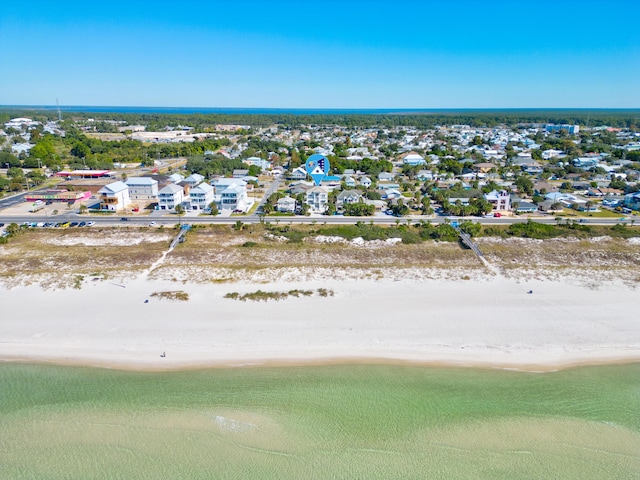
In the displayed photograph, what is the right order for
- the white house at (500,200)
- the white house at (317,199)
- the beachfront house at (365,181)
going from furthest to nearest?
the beachfront house at (365,181), the white house at (317,199), the white house at (500,200)

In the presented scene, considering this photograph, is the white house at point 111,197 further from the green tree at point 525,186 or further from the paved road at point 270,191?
the green tree at point 525,186

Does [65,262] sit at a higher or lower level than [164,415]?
higher

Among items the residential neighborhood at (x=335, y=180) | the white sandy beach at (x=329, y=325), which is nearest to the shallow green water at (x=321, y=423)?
the white sandy beach at (x=329, y=325)

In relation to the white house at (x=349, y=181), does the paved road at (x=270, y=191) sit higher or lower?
lower

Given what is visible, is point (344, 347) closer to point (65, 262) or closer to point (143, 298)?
point (143, 298)

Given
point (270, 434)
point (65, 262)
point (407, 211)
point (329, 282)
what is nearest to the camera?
point (270, 434)

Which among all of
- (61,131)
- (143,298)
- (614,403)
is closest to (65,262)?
(143,298)
